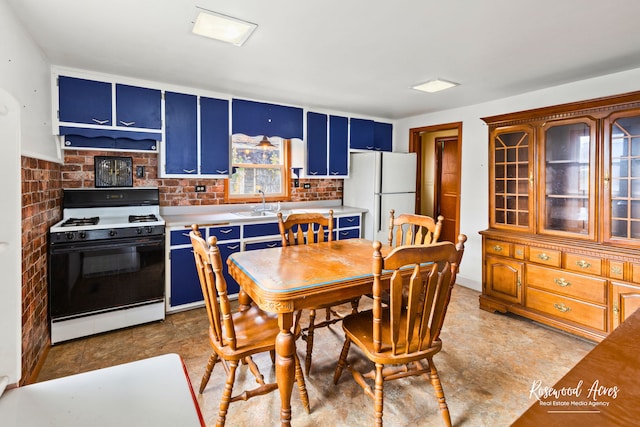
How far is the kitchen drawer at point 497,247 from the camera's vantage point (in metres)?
3.29

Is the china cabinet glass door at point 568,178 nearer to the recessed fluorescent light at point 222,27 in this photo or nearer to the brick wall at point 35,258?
the recessed fluorescent light at point 222,27

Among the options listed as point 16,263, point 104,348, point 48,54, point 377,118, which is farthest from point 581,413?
point 377,118

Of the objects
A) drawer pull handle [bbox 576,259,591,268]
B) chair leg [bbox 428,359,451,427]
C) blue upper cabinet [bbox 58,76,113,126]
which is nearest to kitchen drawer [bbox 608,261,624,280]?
drawer pull handle [bbox 576,259,591,268]

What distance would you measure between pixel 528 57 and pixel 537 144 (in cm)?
Answer: 88

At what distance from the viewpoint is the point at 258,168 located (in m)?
4.35

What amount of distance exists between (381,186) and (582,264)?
2.34 metres

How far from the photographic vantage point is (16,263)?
0.83 m

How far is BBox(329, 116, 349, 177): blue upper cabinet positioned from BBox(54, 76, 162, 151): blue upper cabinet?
2154 millimetres

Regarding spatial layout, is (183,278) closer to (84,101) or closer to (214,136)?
(214,136)

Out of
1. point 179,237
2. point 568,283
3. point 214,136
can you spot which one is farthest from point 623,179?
point 179,237

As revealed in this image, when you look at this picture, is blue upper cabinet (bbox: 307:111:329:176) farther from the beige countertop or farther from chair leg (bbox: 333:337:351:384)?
chair leg (bbox: 333:337:351:384)

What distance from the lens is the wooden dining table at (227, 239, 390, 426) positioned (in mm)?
1682

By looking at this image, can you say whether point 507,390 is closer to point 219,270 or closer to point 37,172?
point 219,270

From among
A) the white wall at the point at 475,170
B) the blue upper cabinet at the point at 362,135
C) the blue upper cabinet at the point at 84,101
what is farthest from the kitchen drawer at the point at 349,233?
the blue upper cabinet at the point at 84,101
